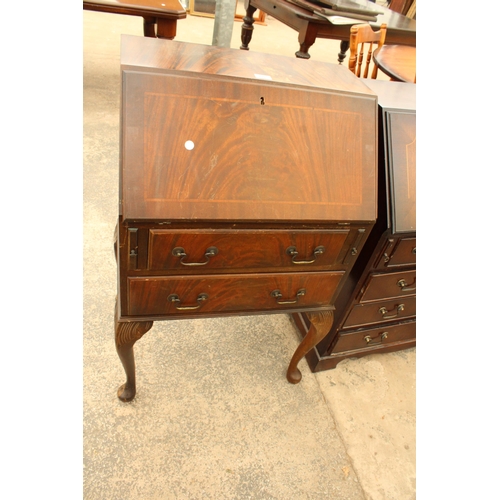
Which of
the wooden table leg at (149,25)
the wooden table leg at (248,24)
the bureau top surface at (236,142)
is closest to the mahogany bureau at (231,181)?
the bureau top surface at (236,142)

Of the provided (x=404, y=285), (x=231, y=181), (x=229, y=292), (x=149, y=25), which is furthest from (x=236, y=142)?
(x=149, y=25)

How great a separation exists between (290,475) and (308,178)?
132 cm

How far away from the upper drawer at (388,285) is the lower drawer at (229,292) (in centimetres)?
25

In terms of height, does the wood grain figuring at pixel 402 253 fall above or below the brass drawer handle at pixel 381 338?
above

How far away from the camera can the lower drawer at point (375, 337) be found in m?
1.98

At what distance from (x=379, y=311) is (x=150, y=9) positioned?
3004 mm

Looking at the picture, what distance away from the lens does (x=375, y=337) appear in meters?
2.07

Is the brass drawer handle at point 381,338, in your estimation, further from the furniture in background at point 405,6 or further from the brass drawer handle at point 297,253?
the furniture in background at point 405,6

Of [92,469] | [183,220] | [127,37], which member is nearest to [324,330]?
[183,220]

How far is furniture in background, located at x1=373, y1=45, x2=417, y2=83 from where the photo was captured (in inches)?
101

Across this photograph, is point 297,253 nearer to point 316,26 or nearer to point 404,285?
point 404,285

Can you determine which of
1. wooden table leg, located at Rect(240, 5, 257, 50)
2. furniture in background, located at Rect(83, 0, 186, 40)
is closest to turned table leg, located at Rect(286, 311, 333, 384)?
furniture in background, located at Rect(83, 0, 186, 40)

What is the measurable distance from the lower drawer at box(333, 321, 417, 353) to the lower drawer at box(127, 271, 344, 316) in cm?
54

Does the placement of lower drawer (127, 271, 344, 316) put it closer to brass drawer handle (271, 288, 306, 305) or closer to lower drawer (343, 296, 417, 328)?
brass drawer handle (271, 288, 306, 305)
